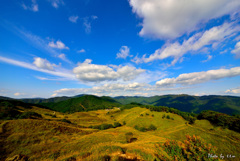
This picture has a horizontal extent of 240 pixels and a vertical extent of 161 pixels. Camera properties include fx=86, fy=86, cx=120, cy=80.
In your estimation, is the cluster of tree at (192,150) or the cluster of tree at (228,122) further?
the cluster of tree at (228,122)

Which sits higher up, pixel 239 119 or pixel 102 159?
pixel 102 159

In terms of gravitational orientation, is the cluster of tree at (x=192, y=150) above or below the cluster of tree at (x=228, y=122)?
above

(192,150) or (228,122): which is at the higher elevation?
(192,150)

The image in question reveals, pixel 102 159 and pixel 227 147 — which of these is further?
pixel 227 147

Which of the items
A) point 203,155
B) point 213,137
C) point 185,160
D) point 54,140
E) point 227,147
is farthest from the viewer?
point 213,137

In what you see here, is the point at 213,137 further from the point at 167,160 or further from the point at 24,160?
the point at 24,160

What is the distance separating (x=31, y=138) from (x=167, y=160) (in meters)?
41.9

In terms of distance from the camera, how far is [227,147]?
1746 inches

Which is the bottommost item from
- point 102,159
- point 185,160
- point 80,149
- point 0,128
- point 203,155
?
point 80,149

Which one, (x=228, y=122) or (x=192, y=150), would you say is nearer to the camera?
(x=192, y=150)

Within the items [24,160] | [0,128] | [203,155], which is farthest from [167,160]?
[0,128]

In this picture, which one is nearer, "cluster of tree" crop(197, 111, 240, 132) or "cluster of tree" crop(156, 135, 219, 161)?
"cluster of tree" crop(156, 135, 219, 161)

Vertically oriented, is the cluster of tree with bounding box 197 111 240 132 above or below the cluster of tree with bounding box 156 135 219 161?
below

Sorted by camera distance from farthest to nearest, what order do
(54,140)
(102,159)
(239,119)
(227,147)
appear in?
1. (239,119)
2. (227,147)
3. (54,140)
4. (102,159)
